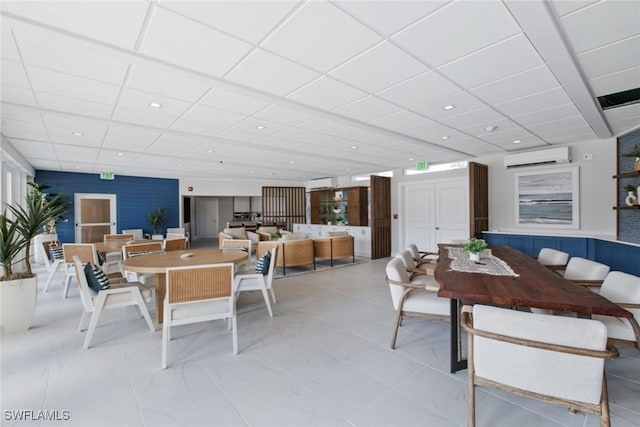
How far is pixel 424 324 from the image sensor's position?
11.4 ft

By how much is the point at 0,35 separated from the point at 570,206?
8.08 m

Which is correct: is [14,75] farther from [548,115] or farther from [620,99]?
[620,99]

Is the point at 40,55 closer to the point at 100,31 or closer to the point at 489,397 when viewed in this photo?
the point at 100,31

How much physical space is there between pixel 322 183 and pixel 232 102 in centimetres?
756

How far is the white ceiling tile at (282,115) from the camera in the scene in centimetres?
356

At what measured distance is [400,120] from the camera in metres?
4.06

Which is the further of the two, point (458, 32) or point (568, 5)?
point (458, 32)

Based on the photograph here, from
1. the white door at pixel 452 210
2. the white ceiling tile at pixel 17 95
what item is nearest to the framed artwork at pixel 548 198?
the white door at pixel 452 210

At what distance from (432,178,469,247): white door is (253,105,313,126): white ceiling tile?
202 inches

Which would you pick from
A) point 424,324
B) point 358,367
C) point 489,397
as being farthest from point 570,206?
point 358,367

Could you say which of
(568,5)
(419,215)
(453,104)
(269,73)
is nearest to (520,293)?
(568,5)

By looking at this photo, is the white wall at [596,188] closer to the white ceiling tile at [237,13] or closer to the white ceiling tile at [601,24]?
the white ceiling tile at [601,24]

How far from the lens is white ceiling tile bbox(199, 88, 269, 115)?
3.11 meters

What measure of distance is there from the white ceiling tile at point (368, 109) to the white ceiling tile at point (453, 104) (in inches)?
13.8
